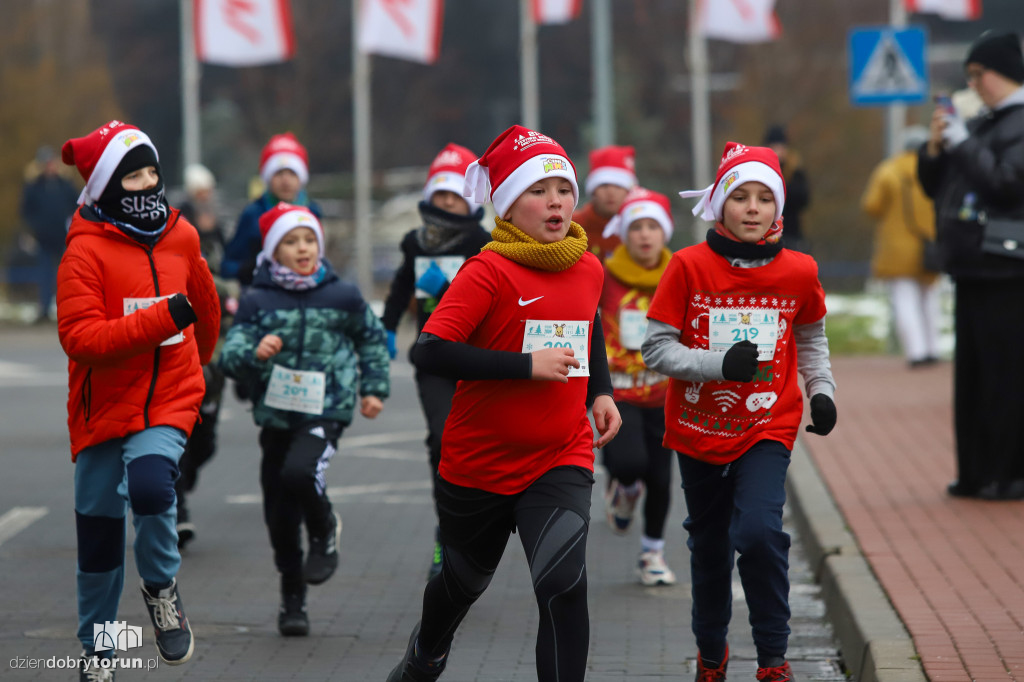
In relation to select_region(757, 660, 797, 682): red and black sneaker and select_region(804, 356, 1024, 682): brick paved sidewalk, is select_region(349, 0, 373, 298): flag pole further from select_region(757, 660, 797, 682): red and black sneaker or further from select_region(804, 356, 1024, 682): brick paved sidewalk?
select_region(757, 660, 797, 682): red and black sneaker

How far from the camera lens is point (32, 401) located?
16.2 metres

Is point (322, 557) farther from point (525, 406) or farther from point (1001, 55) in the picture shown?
point (1001, 55)

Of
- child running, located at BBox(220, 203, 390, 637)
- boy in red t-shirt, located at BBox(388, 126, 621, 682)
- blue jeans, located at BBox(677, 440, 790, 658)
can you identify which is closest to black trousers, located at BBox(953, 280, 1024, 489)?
child running, located at BBox(220, 203, 390, 637)

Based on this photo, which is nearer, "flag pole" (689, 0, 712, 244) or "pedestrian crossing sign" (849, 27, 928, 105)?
"pedestrian crossing sign" (849, 27, 928, 105)

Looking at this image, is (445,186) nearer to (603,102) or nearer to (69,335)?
(69,335)

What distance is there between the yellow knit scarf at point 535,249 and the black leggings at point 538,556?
0.62 m

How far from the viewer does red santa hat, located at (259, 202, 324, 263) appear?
23.2ft

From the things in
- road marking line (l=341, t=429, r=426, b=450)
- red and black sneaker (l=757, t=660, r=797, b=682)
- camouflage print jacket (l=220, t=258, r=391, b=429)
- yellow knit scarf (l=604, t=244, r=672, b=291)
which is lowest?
road marking line (l=341, t=429, r=426, b=450)

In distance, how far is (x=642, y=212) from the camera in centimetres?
809

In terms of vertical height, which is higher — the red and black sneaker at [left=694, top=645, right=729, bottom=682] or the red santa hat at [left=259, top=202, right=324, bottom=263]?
the red santa hat at [left=259, top=202, right=324, bottom=263]

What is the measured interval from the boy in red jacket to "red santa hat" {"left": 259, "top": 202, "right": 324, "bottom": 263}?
1.27 metres

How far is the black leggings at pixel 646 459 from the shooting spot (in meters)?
7.81

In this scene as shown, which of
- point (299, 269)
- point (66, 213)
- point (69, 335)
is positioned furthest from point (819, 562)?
point (66, 213)

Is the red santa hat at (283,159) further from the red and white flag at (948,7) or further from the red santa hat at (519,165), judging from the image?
the red and white flag at (948,7)
